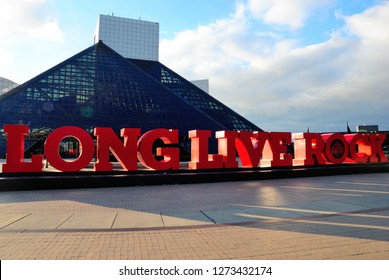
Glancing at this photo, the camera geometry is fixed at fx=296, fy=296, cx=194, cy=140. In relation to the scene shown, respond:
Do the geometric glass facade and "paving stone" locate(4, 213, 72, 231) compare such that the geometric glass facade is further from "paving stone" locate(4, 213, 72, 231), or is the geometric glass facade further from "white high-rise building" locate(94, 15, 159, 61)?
"white high-rise building" locate(94, 15, 159, 61)

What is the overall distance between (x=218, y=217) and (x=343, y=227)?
3.01 meters

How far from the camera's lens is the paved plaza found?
5.30 m

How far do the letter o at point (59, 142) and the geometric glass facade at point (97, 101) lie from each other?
25928 mm

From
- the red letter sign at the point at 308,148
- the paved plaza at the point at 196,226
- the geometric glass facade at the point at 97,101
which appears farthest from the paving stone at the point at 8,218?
the geometric glass facade at the point at 97,101

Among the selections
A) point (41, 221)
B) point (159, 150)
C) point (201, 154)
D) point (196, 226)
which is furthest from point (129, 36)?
point (196, 226)

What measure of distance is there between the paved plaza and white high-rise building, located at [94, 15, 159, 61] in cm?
9414

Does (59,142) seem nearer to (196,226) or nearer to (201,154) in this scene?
(201,154)

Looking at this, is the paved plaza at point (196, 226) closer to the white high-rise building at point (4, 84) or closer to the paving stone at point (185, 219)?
the paving stone at point (185, 219)

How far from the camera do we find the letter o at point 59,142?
46.3ft

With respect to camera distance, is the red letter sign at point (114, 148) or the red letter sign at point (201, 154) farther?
the red letter sign at point (201, 154)

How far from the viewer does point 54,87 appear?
45000 millimetres

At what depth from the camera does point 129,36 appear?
327 feet

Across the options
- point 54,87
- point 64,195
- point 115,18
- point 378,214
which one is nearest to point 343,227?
point 378,214

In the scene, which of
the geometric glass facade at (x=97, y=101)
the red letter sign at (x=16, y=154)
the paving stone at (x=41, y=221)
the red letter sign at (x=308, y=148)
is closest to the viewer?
the paving stone at (x=41, y=221)
